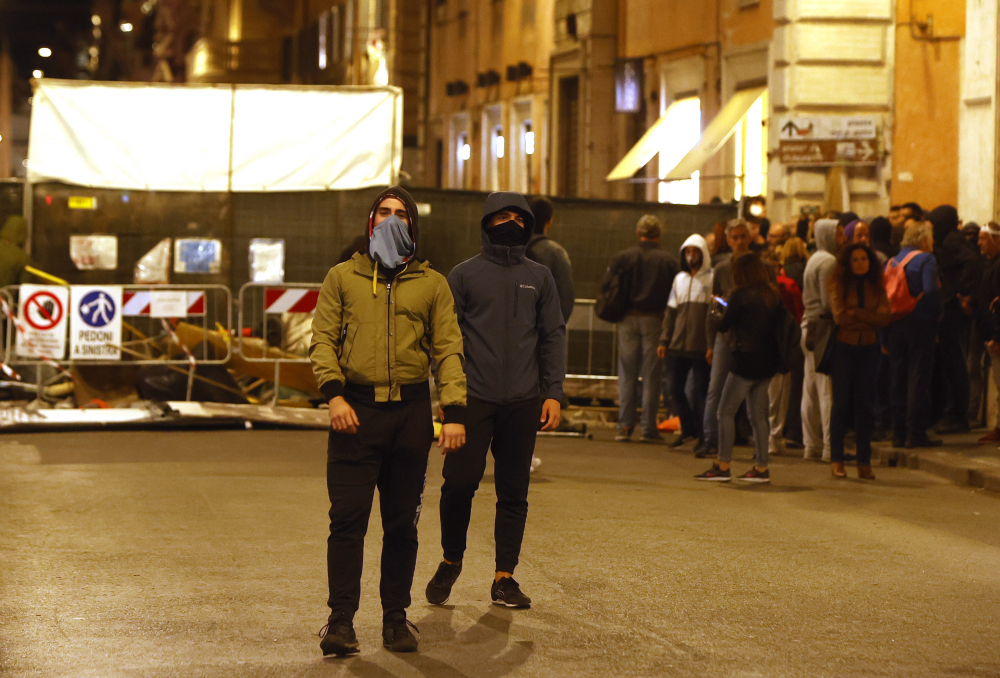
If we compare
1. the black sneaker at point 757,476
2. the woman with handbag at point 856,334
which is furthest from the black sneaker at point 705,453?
the black sneaker at point 757,476

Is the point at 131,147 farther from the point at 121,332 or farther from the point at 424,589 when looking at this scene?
the point at 424,589

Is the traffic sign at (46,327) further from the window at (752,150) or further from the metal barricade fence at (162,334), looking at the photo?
the window at (752,150)

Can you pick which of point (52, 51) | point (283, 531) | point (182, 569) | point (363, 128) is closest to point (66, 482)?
point (283, 531)

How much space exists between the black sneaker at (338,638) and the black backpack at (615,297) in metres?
8.67

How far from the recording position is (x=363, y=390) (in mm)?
6270

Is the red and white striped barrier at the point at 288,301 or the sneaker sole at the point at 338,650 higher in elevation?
the red and white striped barrier at the point at 288,301

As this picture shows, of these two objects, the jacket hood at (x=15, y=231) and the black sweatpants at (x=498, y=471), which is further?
the jacket hood at (x=15, y=231)

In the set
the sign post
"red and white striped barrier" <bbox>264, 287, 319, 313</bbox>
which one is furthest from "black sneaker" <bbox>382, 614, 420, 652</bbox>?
the sign post

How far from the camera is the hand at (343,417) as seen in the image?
6117mm

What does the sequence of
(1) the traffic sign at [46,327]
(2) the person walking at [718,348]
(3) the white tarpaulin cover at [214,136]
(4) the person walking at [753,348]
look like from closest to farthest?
1. (4) the person walking at [753,348]
2. (2) the person walking at [718,348]
3. (1) the traffic sign at [46,327]
4. (3) the white tarpaulin cover at [214,136]

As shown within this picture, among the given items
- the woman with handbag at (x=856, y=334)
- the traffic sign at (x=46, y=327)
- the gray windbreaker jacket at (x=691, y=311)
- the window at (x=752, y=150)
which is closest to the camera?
the woman with handbag at (x=856, y=334)

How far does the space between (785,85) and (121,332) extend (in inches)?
446

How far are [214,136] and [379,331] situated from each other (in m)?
10.3

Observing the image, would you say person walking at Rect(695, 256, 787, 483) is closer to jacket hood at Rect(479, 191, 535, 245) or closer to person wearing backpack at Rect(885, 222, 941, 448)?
person wearing backpack at Rect(885, 222, 941, 448)
